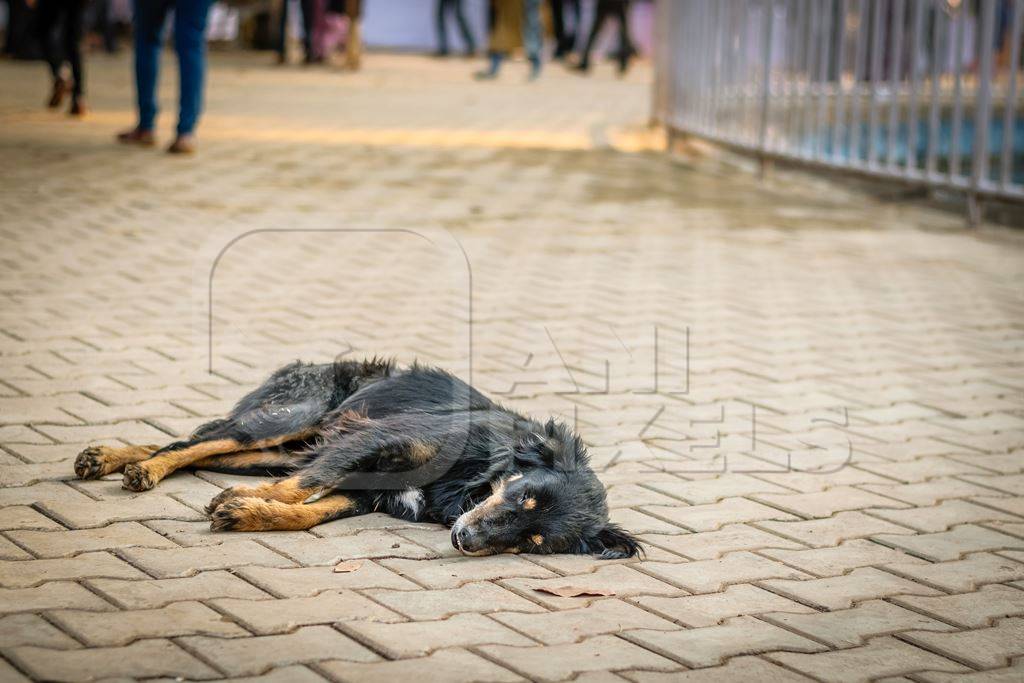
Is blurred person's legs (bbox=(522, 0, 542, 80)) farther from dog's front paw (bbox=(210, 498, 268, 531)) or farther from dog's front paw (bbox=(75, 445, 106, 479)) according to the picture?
dog's front paw (bbox=(210, 498, 268, 531))

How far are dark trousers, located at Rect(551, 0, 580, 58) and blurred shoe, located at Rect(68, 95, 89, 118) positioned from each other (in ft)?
40.6

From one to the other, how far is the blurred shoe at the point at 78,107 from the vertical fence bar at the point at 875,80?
25.4 feet

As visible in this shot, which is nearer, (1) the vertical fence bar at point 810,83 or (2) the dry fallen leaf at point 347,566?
(2) the dry fallen leaf at point 347,566

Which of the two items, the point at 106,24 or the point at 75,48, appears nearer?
the point at 75,48

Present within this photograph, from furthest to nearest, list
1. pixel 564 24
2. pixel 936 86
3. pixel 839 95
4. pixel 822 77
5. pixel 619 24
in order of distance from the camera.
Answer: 1. pixel 564 24
2. pixel 619 24
3. pixel 822 77
4. pixel 839 95
5. pixel 936 86

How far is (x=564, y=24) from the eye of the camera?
88.3 feet

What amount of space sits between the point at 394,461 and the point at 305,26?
2009 centimetres

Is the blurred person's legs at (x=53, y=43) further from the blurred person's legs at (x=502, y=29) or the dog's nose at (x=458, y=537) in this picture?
the dog's nose at (x=458, y=537)

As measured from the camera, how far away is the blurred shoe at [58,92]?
14.9 m

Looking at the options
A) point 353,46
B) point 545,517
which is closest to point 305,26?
point 353,46

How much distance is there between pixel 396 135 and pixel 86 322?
8435 millimetres

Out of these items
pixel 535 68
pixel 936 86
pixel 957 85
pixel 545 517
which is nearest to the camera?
pixel 545 517

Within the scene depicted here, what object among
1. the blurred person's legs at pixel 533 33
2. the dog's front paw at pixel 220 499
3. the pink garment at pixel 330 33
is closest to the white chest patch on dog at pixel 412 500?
the dog's front paw at pixel 220 499

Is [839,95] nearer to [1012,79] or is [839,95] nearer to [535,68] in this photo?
[1012,79]
